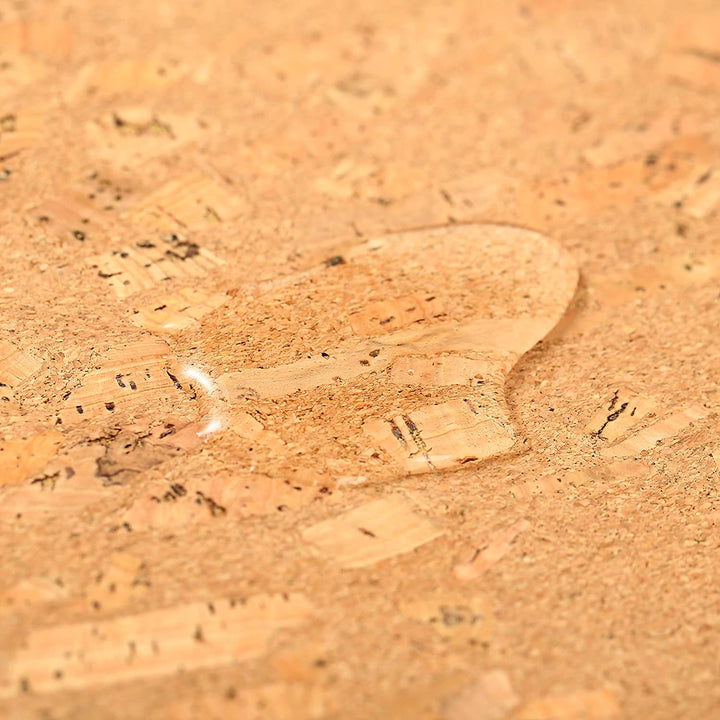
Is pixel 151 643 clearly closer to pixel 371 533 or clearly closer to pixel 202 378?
pixel 371 533

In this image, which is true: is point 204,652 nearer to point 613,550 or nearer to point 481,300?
point 613,550

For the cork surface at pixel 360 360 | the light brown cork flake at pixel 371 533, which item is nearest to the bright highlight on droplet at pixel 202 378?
the cork surface at pixel 360 360

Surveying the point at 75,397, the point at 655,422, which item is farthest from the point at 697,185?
the point at 75,397

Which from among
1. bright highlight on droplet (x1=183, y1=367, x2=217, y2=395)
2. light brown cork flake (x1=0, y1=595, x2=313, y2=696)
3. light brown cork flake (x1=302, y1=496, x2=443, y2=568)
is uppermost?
bright highlight on droplet (x1=183, y1=367, x2=217, y2=395)

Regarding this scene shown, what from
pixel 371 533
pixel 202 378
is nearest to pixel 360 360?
pixel 202 378

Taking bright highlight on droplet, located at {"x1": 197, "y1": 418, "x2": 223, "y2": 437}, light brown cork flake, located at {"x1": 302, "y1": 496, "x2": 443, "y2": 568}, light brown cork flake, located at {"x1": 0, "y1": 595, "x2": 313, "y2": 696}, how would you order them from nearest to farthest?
light brown cork flake, located at {"x1": 0, "y1": 595, "x2": 313, "y2": 696} < light brown cork flake, located at {"x1": 302, "y1": 496, "x2": 443, "y2": 568} < bright highlight on droplet, located at {"x1": 197, "y1": 418, "x2": 223, "y2": 437}

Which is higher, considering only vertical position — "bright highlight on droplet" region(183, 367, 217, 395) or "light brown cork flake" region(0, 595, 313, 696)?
"bright highlight on droplet" region(183, 367, 217, 395)

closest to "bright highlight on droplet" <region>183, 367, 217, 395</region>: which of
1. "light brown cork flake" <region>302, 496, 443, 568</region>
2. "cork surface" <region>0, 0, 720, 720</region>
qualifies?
"cork surface" <region>0, 0, 720, 720</region>

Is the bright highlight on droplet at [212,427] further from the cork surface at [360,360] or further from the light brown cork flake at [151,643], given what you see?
the light brown cork flake at [151,643]

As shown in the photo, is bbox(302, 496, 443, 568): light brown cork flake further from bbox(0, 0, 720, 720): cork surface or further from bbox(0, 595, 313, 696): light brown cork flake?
bbox(0, 595, 313, 696): light brown cork flake
